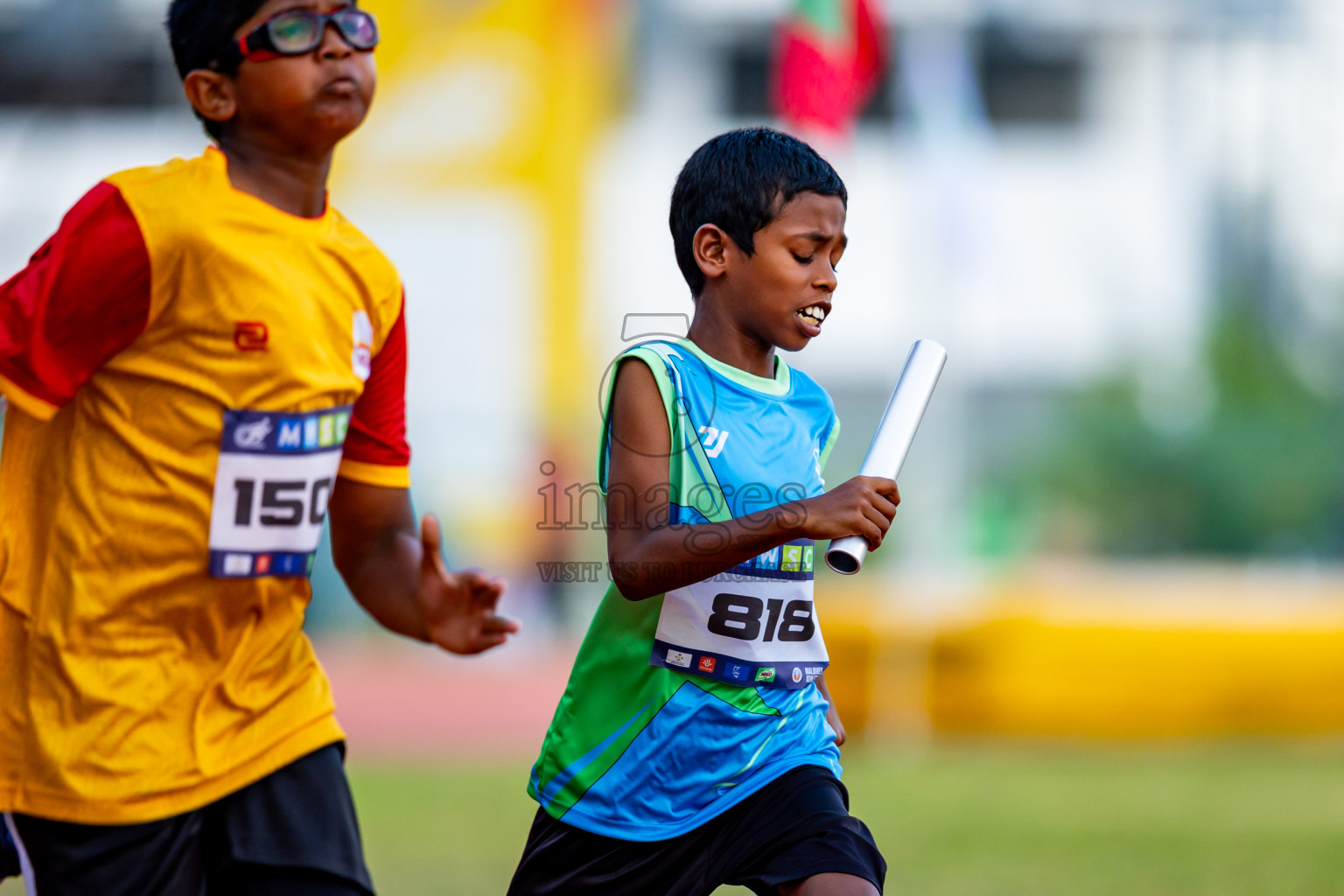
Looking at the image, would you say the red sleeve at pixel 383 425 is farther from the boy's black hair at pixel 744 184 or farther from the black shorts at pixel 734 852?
the black shorts at pixel 734 852

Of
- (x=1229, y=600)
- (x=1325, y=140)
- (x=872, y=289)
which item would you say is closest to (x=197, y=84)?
(x=1229, y=600)

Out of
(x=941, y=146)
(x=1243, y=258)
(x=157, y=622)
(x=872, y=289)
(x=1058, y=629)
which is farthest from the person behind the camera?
(x=1243, y=258)

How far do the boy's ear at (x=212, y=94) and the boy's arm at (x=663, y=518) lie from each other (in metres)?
0.89

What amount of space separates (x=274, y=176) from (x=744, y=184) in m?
0.86

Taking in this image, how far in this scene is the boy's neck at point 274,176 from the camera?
2885mm

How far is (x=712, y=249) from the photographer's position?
9.49 feet

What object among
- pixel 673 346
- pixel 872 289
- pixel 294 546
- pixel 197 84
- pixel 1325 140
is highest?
pixel 1325 140

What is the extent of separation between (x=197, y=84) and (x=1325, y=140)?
92.3 feet

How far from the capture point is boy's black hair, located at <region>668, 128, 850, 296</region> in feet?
9.29

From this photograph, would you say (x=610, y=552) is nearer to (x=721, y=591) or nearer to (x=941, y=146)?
(x=721, y=591)

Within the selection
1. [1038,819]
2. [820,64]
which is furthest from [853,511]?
[820,64]

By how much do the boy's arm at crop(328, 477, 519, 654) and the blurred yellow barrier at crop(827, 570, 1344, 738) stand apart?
8.00 m

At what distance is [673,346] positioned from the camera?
2895 millimetres

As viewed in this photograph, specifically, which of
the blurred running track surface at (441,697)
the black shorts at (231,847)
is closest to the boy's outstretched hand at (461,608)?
the black shorts at (231,847)
